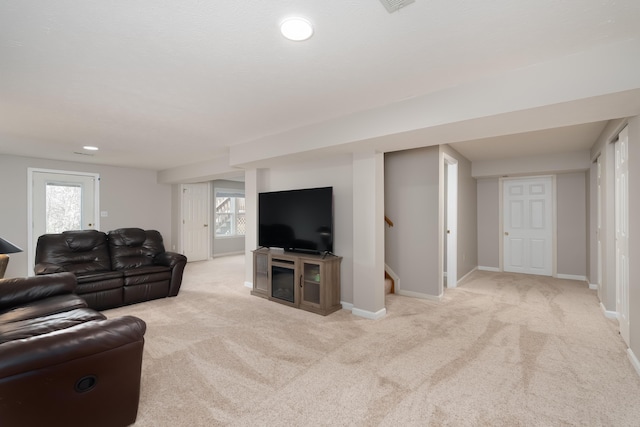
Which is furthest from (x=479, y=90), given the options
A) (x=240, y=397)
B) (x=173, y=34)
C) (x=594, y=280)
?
(x=594, y=280)

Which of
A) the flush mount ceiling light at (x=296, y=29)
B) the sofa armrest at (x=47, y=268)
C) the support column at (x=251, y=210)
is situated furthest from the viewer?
the support column at (x=251, y=210)

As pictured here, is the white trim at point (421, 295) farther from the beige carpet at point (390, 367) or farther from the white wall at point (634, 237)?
the white wall at point (634, 237)

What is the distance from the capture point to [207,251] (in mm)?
8086

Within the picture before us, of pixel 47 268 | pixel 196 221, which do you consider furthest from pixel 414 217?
pixel 196 221

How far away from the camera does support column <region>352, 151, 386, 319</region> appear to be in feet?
11.8

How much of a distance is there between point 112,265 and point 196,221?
11.3 feet

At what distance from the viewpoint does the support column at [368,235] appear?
3.61m

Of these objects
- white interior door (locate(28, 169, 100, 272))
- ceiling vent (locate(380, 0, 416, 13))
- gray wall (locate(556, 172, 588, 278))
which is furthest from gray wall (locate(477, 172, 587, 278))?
white interior door (locate(28, 169, 100, 272))

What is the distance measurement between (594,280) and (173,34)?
21.0ft

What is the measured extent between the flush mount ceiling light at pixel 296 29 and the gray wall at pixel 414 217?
3066 mm

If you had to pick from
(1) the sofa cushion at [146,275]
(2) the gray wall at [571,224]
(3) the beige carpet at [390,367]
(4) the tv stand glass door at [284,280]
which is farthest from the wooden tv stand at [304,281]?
(2) the gray wall at [571,224]

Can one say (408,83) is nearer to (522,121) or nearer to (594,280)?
(522,121)

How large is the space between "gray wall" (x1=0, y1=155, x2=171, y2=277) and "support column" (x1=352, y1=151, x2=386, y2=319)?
18.4ft

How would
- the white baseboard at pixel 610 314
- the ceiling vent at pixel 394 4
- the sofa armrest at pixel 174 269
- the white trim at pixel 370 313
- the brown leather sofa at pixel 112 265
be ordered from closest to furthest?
the ceiling vent at pixel 394 4 → the white baseboard at pixel 610 314 → the white trim at pixel 370 313 → the brown leather sofa at pixel 112 265 → the sofa armrest at pixel 174 269
